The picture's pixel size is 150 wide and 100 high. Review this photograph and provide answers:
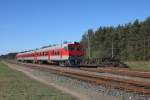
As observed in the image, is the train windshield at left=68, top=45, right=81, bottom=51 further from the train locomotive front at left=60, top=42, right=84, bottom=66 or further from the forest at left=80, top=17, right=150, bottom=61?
the forest at left=80, top=17, right=150, bottom=61

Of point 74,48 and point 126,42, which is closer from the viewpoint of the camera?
point 74,48

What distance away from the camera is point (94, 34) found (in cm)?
16625

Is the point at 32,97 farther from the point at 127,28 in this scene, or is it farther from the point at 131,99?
the point at 127,28

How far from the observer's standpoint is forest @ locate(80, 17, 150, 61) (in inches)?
4031

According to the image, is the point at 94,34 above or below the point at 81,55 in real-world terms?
above

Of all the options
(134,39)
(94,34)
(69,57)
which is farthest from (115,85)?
(94,34)

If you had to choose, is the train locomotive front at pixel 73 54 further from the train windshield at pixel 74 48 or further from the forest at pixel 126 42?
the forest at pixel 126 42

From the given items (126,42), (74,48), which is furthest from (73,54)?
(126,42)

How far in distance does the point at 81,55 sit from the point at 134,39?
231 ft

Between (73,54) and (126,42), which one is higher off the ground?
(126,42)

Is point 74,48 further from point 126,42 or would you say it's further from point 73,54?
point 126,42

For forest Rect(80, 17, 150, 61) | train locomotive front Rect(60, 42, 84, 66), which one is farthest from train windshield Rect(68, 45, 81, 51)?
forest Rect(80, 17, 150, 61)

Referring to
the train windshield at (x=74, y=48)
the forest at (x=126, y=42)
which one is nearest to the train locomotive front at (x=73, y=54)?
the train windshield at (x=74, y=48)

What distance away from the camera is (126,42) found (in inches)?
4808
